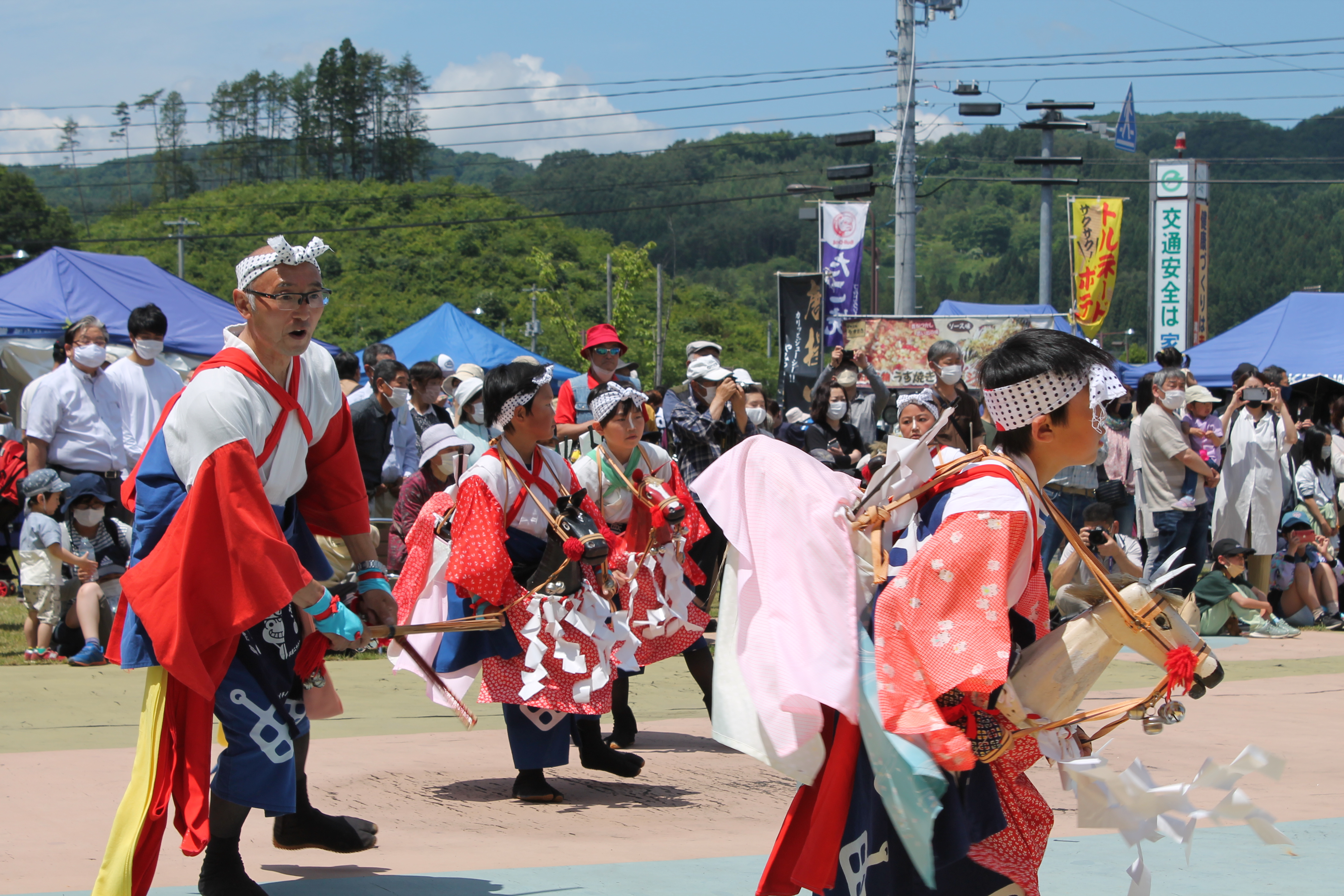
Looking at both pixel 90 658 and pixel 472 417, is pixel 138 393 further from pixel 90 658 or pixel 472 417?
pixel 472 417

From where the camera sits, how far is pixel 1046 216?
25.5m

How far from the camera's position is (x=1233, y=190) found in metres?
130

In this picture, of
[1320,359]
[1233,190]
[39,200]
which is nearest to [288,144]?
[39,200]

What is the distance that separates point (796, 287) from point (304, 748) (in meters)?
15.8

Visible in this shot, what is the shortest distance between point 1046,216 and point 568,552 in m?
22.8

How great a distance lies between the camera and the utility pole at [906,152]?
2144 cm

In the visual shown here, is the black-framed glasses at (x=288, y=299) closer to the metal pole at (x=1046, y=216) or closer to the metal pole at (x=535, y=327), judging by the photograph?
the metal pole at (x=1046, y=216)

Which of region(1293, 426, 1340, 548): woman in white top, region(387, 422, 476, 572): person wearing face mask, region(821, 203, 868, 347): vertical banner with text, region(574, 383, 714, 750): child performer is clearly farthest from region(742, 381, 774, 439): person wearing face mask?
region(821, 203, 868, 347): vertical banner with text

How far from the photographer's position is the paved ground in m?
3.88

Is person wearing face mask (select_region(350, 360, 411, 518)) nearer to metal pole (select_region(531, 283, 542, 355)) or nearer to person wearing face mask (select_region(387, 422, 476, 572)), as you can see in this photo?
person wearing face mask (select_region(387, 422, 476, 572))

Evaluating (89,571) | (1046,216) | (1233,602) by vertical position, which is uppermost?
(1046,216)

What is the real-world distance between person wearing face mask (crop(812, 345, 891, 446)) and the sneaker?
4.66 metres

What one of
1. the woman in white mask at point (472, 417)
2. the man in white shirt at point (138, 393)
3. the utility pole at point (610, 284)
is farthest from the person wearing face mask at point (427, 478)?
Result: the utility pole at point (610, 284)

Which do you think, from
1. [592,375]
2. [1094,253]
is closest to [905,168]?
[1094,253]
